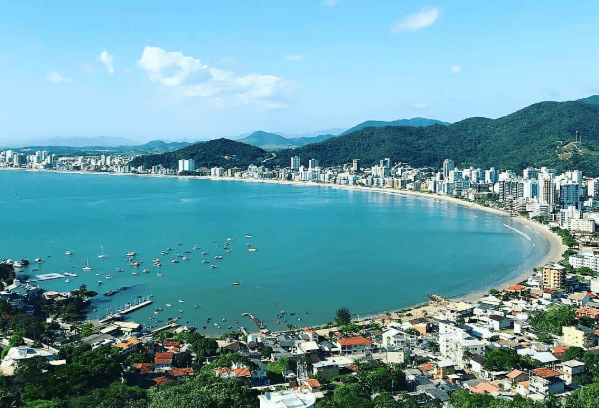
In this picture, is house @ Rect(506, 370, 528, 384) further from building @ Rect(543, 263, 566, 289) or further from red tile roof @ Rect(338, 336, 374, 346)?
building @ Rect(543, 263, 566, 289)

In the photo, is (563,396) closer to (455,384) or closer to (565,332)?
(455,384)

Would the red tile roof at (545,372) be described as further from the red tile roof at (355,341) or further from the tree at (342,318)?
the tree at (342,318)

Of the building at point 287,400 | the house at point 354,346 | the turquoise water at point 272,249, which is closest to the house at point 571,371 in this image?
the house at point 354,346

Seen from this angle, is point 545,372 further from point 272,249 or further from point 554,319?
point 272,249

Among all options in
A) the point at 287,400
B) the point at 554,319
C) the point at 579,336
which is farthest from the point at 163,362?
the point at 554,319

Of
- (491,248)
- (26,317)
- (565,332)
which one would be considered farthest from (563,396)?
(491,248)

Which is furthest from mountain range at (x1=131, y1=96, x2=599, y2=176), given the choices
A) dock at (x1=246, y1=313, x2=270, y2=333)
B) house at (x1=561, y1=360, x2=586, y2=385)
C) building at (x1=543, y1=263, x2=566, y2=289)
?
house at (x1=561, y1=360, x2=586, y2=385)
